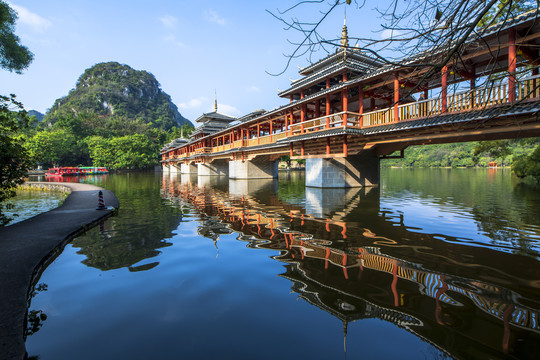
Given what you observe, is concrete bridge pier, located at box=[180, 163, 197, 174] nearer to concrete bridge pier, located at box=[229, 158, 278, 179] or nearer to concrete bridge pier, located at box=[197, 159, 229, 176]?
concrete bridge pier, located at box=[197, 159, 229, 176]

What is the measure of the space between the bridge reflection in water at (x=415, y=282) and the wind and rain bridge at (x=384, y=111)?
107 inches

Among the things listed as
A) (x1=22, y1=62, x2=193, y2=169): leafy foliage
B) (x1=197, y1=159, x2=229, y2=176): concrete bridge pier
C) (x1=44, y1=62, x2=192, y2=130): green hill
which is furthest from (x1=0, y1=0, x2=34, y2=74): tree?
(x1=44, y1=62, x2=192, y2=130): green hill

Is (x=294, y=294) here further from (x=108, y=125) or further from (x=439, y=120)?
(x=108, y=125)

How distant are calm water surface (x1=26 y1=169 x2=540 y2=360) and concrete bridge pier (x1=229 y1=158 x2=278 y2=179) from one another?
65.6 feet

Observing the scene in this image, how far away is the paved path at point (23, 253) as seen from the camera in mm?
2689

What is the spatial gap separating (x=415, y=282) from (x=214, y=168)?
3618 cm

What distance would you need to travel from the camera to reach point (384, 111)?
1352 cm

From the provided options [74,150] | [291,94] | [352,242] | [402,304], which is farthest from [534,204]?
[74,150]

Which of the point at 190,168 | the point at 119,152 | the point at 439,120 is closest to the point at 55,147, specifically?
the point at 119,152

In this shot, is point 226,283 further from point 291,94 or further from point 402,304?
point 291,94

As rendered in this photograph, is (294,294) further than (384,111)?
No

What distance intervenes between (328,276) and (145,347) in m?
2.57

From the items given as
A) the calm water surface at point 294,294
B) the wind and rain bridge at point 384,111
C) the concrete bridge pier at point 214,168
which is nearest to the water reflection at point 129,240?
the calm water surface at point 294,294

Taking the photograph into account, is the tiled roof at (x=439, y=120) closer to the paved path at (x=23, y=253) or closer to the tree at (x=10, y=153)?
the paved path at (x=23, y=253)
